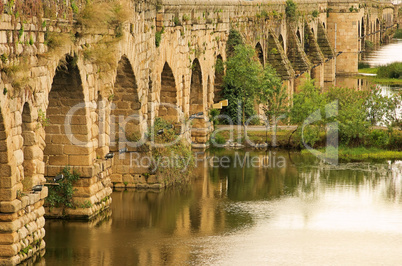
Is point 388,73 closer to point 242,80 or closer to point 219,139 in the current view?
point 242,80

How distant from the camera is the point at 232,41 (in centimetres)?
2839

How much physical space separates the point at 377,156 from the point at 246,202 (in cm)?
704

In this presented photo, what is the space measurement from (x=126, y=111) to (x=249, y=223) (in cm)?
434

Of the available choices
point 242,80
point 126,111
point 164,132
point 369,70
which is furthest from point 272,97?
point 369,70

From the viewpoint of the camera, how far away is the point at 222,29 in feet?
90.4

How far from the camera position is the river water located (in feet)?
48.4

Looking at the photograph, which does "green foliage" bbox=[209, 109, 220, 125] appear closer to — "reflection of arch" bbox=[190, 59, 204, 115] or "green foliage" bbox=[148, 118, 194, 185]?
"reflection of arch" bbox=[190, 59, 204, 115]

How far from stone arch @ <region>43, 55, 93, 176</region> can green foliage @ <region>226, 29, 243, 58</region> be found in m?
12.3

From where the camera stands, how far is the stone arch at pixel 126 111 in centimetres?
1948

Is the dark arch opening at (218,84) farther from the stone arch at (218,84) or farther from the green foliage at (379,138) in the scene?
the green foliage at (379,138)

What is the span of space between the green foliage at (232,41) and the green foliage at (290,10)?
10.00 m

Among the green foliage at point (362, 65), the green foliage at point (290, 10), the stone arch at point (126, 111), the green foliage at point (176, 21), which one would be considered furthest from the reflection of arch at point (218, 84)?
the green foliage at point (362, 65)

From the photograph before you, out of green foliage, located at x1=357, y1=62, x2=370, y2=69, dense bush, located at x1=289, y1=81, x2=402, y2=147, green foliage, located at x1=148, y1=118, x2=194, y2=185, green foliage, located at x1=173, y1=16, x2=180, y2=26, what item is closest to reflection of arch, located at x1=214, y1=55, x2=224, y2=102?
dense bush, located at x1=289, y1=81, x2=402, y2=147

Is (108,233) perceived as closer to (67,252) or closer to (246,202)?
(67,252)
